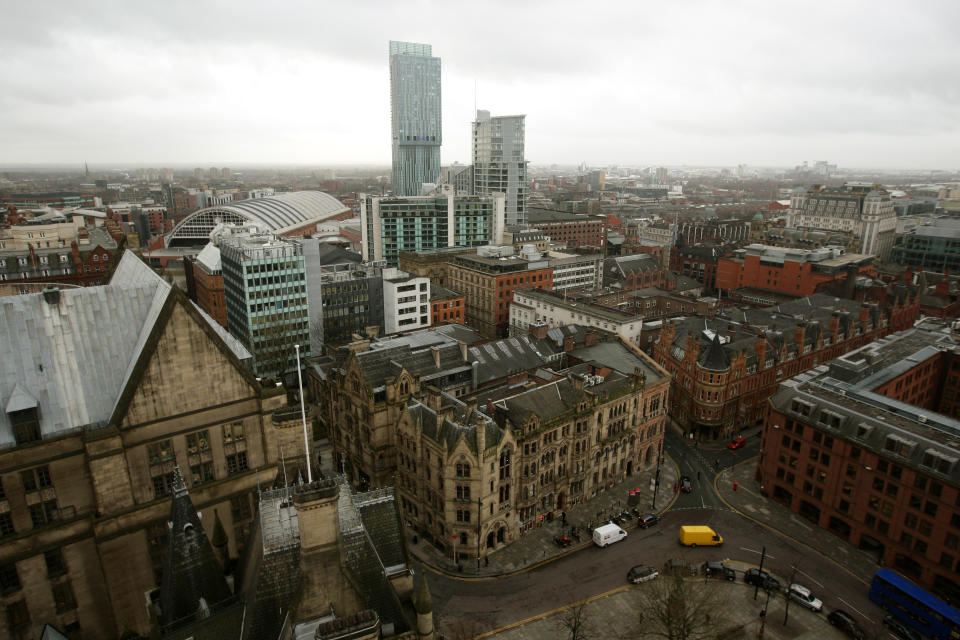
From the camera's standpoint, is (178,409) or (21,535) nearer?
(21,535)

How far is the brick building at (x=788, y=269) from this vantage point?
151125 mm

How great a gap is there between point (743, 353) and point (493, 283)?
66562 mm

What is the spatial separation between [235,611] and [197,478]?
2007cm

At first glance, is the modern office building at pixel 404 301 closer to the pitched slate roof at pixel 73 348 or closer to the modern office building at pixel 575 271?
the modern office building at pixel 575 271

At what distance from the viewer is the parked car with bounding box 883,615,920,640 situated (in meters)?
53.1

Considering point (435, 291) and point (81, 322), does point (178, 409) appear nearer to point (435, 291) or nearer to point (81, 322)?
point (81, 322)

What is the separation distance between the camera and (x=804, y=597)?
57.0 m

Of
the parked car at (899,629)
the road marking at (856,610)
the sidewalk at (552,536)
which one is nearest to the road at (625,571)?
the road marking at (856,610)

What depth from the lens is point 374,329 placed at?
91312mm

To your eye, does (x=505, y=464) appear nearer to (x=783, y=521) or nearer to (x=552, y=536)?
(x=552, y=536)

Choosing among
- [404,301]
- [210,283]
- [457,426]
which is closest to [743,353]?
[457,426]

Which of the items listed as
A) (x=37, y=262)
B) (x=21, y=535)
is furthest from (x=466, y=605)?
(x=37, y=262)

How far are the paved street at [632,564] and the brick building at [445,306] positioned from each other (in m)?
71.0

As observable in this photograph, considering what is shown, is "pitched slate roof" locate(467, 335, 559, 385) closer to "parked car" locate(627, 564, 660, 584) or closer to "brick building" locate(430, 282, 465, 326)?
"parked car" locate(627, 564, 660, 584)
